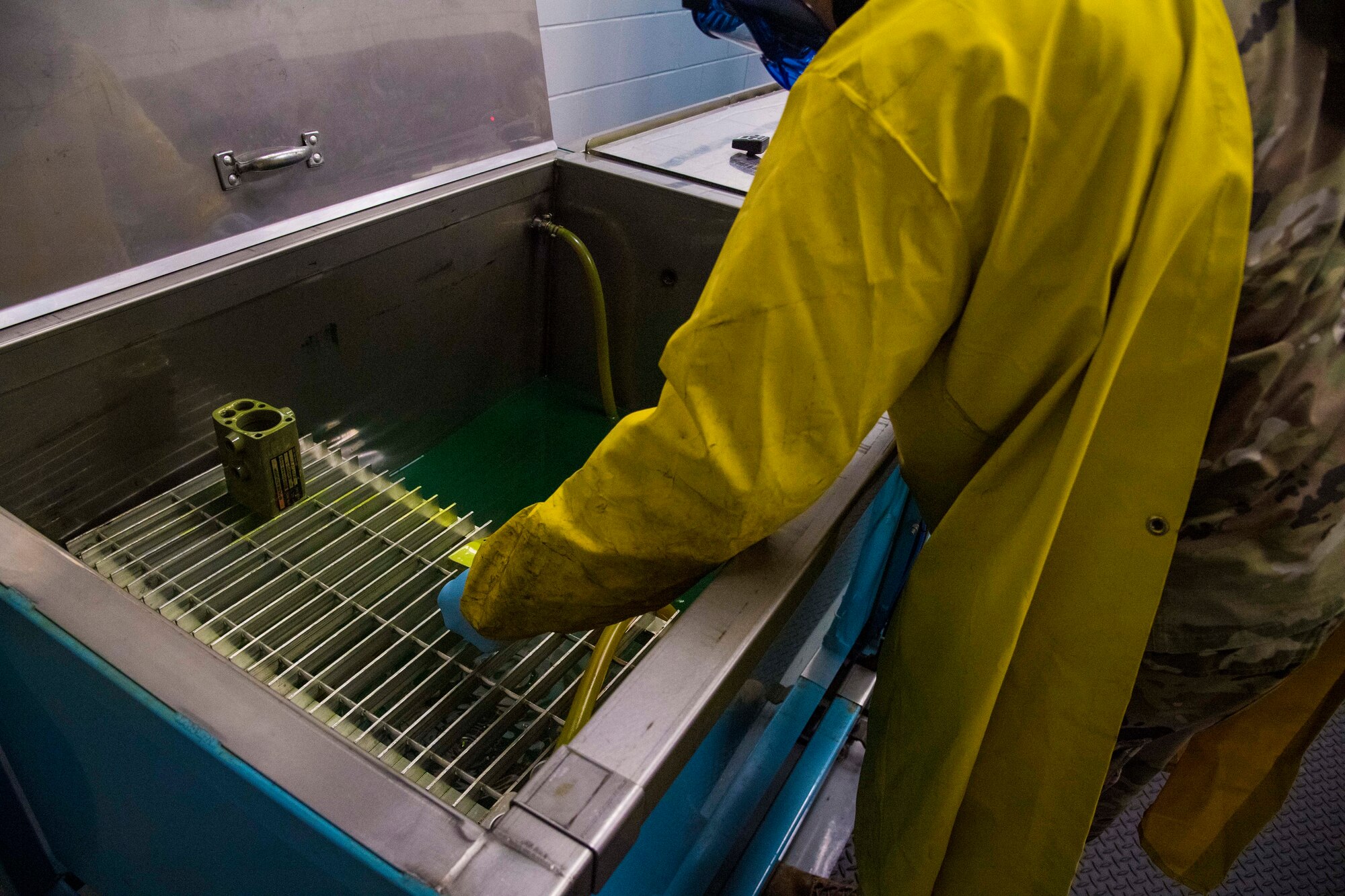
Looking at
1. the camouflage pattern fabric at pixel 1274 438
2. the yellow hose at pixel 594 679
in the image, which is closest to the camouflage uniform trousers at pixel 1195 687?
the camouflage pattern fabric at pixel 1274 438

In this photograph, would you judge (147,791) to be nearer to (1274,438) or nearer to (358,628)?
(358,628)

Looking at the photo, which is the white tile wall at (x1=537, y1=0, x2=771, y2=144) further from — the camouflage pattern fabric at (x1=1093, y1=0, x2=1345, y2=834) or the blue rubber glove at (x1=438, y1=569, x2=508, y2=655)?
the camouflage pattern fabric at (x1=1093, y1=0, x2=1345, y2=834)

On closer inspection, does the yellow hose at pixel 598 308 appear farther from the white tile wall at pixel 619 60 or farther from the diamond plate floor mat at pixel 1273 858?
the diamond plate floor mat at pixel 1273 858

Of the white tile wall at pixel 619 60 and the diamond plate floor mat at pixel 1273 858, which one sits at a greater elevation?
the white tile wall at pixel 619 60

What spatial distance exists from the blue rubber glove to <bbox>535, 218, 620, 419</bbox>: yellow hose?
76cm

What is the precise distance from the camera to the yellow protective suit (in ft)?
1.67

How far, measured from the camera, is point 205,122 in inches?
40.3

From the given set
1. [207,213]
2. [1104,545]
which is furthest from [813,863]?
[207,213]

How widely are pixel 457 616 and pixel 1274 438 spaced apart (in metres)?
0.79

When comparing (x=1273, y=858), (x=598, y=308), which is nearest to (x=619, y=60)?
(x=598, y=308)

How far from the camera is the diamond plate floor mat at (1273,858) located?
1543 mm

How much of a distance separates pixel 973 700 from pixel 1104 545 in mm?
181

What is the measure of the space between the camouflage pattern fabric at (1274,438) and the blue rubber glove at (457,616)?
0.68 metres

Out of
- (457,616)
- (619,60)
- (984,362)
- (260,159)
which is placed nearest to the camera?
(984,362)
